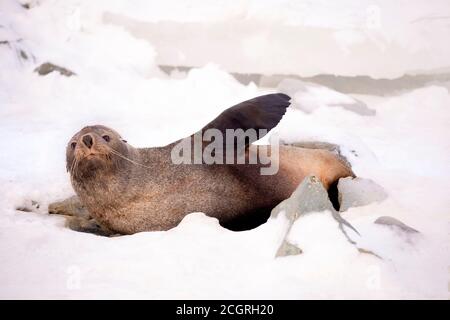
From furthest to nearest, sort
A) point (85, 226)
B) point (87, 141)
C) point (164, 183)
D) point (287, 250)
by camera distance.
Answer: point (85, 226), point (164, 183), point (87, 141), point (287, 250)

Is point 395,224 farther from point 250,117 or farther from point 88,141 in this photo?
point 88,141

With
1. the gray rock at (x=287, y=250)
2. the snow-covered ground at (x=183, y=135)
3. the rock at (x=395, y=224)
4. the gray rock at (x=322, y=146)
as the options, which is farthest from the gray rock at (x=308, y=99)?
the gray rock at (x=287, y=250)

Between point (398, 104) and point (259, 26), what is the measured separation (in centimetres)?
305

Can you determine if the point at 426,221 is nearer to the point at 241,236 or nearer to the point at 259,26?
the point at 241,236

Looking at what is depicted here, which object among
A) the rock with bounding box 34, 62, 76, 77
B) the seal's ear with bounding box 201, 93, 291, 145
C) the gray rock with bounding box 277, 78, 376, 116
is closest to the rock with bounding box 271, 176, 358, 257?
the seal's ear with bounding box 201, 93, 291, 145

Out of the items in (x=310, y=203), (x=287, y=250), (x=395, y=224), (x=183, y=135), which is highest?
(x=183, y=135)

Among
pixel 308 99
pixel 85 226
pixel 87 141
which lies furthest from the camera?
pixel 308 99

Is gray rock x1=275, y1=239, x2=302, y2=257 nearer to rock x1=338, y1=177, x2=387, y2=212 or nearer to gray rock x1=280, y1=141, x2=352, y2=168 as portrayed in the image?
rock x1=338, y1=177, x2=387, y2=212

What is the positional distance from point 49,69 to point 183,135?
3.91 m

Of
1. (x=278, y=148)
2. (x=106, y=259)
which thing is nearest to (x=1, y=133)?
(x=278, y=148)

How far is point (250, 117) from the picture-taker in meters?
3.54

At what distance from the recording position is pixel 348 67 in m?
8.88

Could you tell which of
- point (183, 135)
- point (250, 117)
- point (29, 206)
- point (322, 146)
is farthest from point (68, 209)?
point (322, 146)

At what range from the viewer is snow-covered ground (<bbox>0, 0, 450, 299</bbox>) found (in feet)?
8.00
